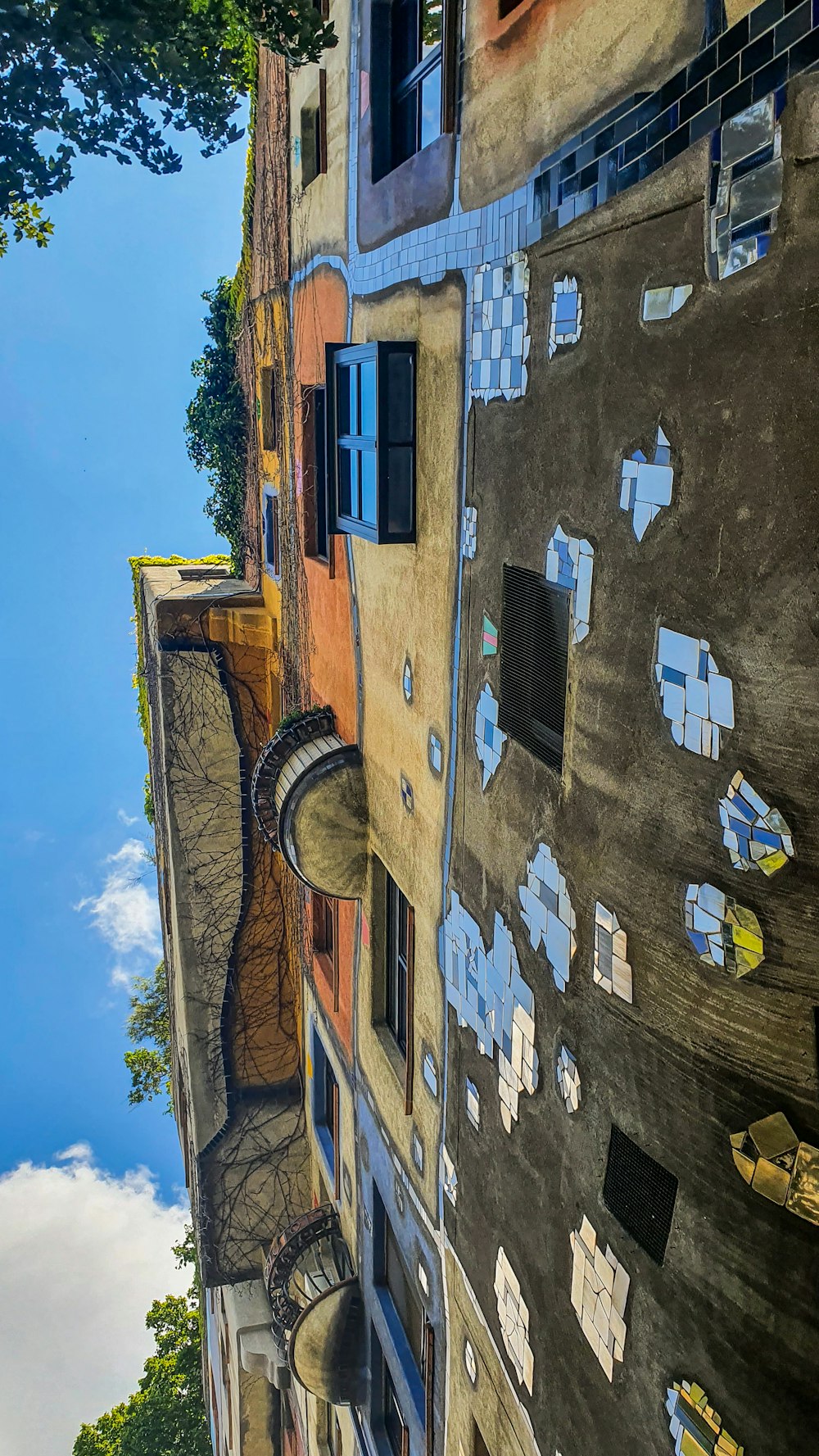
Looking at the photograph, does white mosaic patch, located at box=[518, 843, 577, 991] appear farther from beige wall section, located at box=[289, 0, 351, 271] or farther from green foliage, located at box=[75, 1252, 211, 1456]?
green foliage, located at box=[75, 1252, 211, 1456]

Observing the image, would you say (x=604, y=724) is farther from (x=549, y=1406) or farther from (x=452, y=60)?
(x=452, y=60)

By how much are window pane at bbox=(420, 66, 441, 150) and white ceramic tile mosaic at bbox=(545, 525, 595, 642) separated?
170 inches

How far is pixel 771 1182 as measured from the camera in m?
3.73

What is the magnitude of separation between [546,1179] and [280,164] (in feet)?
46.4

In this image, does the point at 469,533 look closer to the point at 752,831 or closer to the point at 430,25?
the point at 752,831

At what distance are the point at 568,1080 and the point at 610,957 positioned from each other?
1.14 meters

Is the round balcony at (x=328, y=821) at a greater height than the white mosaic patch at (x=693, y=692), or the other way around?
the white mosaic patch at (x=693, y=692)

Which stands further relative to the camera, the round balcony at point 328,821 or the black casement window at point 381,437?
the round balcony at point 328,821

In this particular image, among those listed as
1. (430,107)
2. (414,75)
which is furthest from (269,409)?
(430,107)

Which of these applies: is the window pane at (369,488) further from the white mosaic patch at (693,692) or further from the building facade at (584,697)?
the white mosaic patch at (693,692)

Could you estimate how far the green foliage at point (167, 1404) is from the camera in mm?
24625

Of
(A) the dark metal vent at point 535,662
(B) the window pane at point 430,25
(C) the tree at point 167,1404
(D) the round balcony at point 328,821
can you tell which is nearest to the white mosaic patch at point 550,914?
(A) the dark metal vent at point 535,662

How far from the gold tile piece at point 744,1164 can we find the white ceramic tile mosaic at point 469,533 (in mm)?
4319

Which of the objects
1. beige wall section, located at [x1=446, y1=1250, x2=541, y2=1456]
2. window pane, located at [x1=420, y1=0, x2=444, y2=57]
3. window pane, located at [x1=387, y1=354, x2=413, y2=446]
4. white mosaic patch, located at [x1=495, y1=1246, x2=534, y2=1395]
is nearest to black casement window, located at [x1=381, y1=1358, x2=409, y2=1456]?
beige wall section, located at [x1=446, y1=1250, x2=541, y2=1456]
